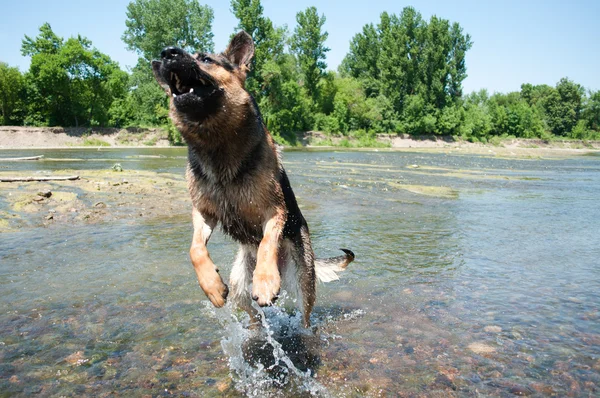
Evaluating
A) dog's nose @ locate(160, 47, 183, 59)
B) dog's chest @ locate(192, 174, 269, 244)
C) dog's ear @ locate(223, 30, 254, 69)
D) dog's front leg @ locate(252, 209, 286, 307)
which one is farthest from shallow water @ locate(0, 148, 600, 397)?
dog's ear @ locate(223, 30, 254, 69)

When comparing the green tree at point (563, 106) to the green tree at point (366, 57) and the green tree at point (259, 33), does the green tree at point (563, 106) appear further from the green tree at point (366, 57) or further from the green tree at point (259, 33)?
the green tree at point (259, 33)

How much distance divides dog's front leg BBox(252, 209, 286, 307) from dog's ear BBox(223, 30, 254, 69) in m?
1.67

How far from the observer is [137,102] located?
2657 inches

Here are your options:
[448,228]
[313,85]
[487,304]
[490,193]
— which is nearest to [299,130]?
[313,85]

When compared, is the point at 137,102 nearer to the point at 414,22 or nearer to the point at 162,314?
the point at 414,22

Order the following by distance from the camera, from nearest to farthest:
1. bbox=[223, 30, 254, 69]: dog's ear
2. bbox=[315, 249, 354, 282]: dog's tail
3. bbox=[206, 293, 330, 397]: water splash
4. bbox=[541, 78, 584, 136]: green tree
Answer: bbox=[206, 293, 330, 397]: water splash
bbox=[223, 30, 254, 69]: dog's ear
bbox=[315, 249, 354, 282]: dog's tail
bbox=[541, 78, 584, 136]: green tree

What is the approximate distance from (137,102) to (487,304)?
69645 millimetres

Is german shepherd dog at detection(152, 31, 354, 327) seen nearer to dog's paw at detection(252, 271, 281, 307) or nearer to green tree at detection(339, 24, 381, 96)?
dog's paw at detection(252, 271, 281, 307)

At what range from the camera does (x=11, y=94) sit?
6028 centimetres

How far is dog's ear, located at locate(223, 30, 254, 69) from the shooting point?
4.64 metres

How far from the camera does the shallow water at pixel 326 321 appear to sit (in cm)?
372

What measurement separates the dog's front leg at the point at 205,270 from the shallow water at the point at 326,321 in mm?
691

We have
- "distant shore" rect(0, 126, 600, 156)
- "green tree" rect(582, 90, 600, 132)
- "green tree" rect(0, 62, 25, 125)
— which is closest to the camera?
"distant shore" rect(0, 126, 600, 156)

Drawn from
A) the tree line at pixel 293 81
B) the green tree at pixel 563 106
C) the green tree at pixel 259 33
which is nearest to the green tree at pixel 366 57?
the tree line at pixel 293 81
